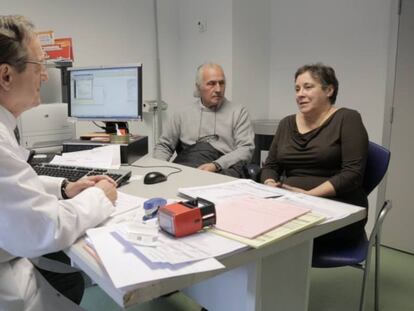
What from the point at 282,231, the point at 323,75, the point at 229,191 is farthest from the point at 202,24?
the point at 282,231

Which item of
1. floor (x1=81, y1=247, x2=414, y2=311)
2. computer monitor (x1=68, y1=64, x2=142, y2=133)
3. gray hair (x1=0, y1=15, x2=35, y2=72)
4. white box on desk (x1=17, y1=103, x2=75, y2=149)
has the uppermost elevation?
gray hair (x1=0, y1=15, x2=35, y2=72)

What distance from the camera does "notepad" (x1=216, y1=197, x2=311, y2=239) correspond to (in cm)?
86

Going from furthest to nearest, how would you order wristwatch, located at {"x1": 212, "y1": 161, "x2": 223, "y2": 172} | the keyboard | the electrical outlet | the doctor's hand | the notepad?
the electrical outlet → wristwatch, located at {"x1": 212, "y1": 161, "x2": 223, "y2": 172} → the keyboard → the doctor's hand → the notepad

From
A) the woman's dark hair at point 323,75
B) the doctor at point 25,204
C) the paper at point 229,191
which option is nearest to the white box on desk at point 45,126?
the doctor at point 25,204

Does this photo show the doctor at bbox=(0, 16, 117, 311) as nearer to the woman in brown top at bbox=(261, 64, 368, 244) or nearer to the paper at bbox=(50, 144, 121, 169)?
the paper at bbox=(50, 144, 121, 169)

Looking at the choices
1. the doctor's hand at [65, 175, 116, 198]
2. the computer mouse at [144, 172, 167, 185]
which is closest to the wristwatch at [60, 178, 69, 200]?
the doctor's hand at [65, 175, 116, 198]

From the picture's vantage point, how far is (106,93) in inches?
77.7

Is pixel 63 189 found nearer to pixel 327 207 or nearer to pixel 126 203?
pixel 126 203

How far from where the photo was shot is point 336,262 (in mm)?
1428

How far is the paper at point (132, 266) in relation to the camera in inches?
25.3

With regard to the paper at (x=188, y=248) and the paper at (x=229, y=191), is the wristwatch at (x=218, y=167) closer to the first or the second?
the paper at (x=229, y=191)

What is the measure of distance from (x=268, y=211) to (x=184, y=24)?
2654mm

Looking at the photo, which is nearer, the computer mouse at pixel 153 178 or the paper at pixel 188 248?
the paper at pixel 188 248

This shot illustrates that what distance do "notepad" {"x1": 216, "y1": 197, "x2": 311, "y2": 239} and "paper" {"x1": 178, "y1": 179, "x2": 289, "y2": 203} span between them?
0.06 meters
